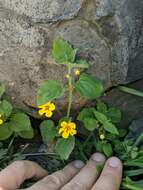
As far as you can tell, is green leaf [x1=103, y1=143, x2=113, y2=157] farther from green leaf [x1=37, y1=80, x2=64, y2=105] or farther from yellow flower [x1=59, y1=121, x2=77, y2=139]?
green leaf [x1=37, y1=80, x2=64, y2=105]

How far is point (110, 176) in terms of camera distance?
1.92 m

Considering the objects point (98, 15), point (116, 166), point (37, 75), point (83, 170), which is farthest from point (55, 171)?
point (98, 15)

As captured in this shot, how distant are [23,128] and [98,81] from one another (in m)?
0.41

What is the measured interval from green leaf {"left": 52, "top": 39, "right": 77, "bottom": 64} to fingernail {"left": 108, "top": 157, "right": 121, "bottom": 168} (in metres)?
0.48

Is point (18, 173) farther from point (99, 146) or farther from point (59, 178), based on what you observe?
point (99, 146)

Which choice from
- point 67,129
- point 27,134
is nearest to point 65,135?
point 67,129

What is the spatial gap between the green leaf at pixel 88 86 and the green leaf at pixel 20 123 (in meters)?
0.33

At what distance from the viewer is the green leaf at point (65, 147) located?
194cm

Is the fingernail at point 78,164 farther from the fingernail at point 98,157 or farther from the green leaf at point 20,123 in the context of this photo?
the green leaf at point 20,123

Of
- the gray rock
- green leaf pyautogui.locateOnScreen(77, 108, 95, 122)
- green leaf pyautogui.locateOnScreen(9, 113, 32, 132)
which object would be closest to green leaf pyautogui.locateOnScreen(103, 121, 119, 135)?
green leaf pyautogui.locateOnScreen(77, 108, 95, 122)

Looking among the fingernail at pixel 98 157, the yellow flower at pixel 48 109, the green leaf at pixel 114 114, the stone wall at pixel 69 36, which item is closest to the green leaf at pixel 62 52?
the stone wall at pixel 69 36

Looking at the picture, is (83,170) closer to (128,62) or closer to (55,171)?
(55,171)

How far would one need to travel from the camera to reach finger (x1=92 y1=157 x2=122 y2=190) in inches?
74.4

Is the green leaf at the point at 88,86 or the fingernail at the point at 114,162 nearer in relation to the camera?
the green leaf at the point at 88,86
